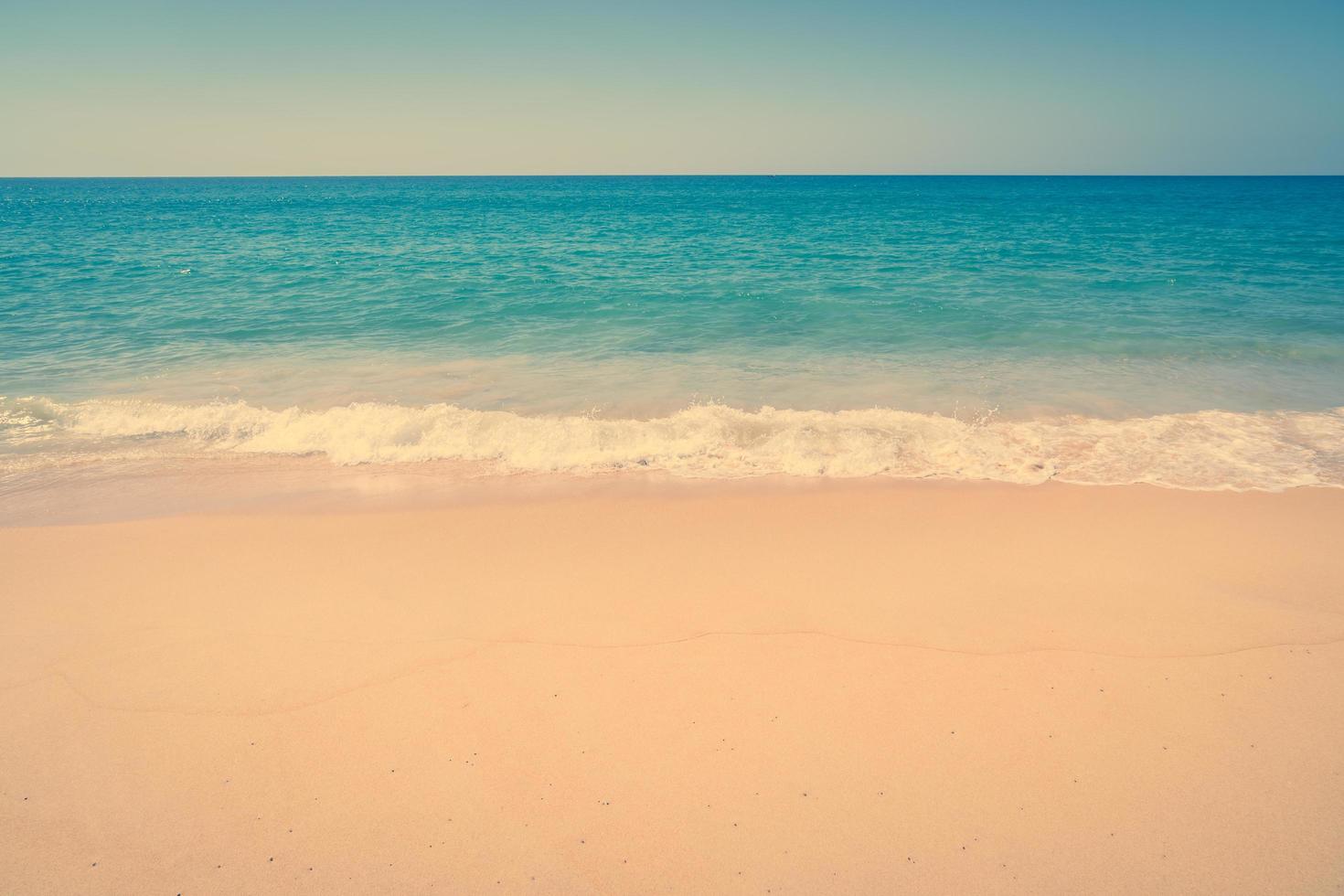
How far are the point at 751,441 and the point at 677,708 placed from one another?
470cm

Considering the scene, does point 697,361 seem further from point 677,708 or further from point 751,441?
point 677,708

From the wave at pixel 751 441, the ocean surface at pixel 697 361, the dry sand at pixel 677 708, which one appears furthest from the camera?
the ocean surface at pixel 697 361

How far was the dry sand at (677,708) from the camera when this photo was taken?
10.2ft

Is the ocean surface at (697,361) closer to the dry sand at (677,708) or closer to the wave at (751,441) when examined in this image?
the wave at (751,441)

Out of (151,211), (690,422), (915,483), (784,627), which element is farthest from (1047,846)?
(151,211)

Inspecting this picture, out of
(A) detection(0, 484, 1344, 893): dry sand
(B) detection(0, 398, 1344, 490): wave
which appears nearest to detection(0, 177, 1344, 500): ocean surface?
(B) detection(0, 398, 1344, 490): wave

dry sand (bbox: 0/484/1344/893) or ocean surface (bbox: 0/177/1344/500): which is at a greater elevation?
ocean surface (bbox: 0/177/1344/500)

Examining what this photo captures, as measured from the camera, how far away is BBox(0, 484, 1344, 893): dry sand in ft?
10.2

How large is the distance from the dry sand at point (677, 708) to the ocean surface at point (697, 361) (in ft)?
6.54

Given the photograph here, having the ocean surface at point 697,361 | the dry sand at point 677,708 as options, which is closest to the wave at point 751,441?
the ocean surface at point 697,361

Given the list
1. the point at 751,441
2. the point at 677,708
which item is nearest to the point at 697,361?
the point at 751,441

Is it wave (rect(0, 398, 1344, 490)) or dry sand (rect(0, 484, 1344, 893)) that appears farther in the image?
wave (rect(0, 398, 1344, 490))

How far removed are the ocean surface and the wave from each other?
0.14 feet

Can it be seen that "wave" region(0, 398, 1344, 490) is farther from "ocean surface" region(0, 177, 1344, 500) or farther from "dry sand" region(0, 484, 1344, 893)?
"dry sand" region(0, 484, 1344, 893)
